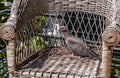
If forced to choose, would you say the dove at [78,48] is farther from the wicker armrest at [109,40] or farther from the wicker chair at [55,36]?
the wicker armrest at [109,40]

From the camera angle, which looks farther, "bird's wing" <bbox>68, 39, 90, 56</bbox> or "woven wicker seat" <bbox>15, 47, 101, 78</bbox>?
"bird's wing" <bbox>68, 39, 90, 56</bbox>

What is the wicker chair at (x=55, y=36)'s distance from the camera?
175 centimetres

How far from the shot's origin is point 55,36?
8.61ft

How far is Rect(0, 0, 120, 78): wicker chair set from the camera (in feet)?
5.74

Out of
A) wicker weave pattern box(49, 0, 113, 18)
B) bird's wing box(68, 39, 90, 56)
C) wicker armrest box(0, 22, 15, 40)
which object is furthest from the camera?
wicker weave pattern box(49, 0, 113, 18)

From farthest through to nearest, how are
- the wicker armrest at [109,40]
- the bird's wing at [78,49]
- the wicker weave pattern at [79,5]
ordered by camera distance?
the wicker weave pattern at [79,5], the bird's wing at [78,49], the wicker armrest at [109,40]

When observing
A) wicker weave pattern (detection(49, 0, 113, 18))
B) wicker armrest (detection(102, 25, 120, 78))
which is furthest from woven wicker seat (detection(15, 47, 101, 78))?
wicker weave pattern (detection(49, 0, 113, 18))

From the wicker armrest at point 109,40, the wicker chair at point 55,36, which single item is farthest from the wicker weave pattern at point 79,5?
the wicker armrest at point 109,40

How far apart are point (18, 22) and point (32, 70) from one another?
0.32 m

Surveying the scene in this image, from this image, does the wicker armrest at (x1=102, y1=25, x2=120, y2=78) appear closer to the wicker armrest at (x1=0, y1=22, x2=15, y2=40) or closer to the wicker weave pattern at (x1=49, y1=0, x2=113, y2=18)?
the wicker armrest at (x1=0, y1=22, x2=15, y2=40)

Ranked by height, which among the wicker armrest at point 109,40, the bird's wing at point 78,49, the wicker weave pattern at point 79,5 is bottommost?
the bird's wing at point 78,49

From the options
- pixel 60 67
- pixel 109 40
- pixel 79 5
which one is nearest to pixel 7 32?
pixel 60 67

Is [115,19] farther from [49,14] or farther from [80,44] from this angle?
[49,14]

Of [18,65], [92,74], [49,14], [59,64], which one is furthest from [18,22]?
[49,14]
